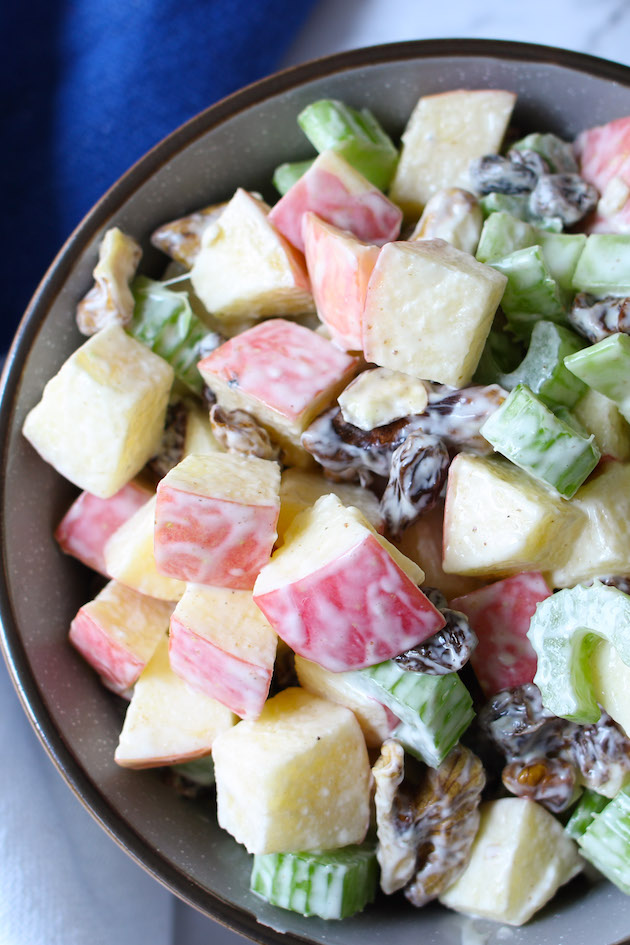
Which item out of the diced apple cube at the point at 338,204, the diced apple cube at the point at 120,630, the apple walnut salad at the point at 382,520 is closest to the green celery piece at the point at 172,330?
the apple walnut salad at the point at 382,520

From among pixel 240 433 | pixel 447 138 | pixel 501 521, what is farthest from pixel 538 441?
pixel 447 138

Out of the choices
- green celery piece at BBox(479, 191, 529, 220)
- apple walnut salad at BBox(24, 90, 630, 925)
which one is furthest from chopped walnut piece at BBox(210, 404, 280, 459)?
green celery piece at BBox(479, 191, 529, 220)

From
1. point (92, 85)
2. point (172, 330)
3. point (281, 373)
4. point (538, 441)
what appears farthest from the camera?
point (92, 85)

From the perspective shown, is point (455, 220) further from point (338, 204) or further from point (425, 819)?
point (425, 819)

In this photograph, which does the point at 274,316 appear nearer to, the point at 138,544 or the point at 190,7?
the point at 138,544

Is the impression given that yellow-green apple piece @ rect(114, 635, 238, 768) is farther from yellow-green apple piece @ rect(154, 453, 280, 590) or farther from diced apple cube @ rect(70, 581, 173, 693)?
yellow-green apple piece @ rect(154, 453, 280, 590)
